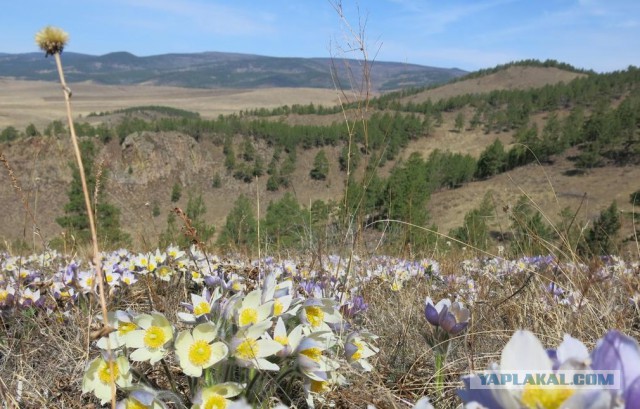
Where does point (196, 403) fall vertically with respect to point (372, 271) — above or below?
above

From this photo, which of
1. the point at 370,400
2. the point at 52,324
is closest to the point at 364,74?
the point at 370,400

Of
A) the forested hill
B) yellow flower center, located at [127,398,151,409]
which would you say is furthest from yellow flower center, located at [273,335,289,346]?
the forested hill

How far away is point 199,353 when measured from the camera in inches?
47.1

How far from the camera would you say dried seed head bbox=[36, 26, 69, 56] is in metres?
0.90

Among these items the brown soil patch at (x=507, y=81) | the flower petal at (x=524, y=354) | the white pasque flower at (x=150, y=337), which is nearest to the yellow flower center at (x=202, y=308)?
the white pasque flower at (x=150, y=337)

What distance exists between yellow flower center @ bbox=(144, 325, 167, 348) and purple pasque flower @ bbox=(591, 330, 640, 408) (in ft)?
3.21

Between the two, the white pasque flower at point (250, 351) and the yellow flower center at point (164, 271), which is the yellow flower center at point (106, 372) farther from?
the yellow flower center at point (164, 271)

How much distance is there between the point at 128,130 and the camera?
6284cm

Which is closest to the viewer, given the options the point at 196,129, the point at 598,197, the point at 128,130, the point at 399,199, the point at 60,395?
the point at 60,395

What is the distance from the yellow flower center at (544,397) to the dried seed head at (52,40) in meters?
0.94

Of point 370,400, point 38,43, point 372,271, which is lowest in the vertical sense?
point 372,271

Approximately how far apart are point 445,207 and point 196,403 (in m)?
47.6

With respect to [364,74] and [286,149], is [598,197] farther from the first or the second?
[364,74]

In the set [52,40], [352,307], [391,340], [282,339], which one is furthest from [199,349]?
[391,340]
